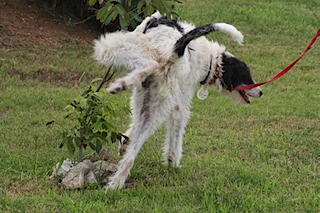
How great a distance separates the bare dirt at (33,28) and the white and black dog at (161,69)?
4.67 m

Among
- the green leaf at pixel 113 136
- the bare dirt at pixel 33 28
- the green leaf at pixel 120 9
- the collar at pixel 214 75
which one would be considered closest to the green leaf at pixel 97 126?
the green leaf at pixel 113 136

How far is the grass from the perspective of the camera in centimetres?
463

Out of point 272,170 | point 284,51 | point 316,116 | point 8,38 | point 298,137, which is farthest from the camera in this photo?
point 284,51

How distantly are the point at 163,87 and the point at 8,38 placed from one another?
5.41 metres

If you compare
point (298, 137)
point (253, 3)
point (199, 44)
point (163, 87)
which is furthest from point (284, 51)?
point (163, 87)

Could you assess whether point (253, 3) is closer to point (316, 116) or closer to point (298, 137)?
point (316, 116)

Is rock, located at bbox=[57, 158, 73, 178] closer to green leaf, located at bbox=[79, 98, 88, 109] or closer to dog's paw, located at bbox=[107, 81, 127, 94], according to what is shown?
green leaf, located at bbox=[79, 98, 88, 109]

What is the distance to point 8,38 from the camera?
9.72 metres

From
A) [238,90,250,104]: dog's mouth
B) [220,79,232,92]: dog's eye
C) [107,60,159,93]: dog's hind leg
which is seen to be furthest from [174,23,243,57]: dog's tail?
[238,90,250,104]: dog's mouth

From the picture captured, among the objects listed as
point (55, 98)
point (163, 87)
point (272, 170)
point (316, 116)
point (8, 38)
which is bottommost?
point (8, 38)

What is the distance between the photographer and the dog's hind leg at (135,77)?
4512mm

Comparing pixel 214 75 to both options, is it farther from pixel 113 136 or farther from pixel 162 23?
pixel 113 136

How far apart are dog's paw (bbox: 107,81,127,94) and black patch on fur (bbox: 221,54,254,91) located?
4.79ft

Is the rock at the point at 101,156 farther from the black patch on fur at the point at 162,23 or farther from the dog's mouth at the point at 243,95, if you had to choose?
the dog's mouth at the point at 243,95
